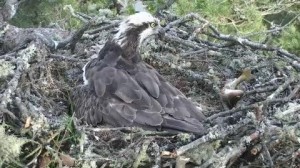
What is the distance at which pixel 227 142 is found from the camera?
5.39m

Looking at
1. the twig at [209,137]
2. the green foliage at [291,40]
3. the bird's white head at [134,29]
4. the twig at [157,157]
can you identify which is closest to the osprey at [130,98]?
the bird's white head at [134,29]

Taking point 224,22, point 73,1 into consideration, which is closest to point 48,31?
point 73,1

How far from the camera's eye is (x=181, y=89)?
689 cm

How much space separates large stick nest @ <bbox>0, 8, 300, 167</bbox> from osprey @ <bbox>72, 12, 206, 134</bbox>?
0.59ft

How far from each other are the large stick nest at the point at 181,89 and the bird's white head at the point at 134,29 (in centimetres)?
26

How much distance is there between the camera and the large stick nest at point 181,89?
5.23 m

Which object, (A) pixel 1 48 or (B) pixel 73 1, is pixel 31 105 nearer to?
(A) pixel 1 48

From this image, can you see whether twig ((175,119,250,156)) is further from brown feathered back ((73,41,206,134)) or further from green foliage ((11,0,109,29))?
green foliage ((11,0,109,29))

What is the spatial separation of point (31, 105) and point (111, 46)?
4.40ft

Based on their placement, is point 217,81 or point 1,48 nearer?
point 217,81

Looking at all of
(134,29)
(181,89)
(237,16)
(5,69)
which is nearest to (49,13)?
(134,29)

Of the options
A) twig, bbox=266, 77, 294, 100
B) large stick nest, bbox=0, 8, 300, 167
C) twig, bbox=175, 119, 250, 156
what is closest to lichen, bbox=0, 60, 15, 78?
large stick nest, bbox=0, 8, 300, 167

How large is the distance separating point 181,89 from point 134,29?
0.71 metres

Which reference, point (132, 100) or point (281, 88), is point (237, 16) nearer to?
point (281, 88)
